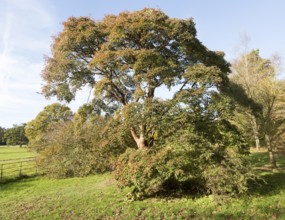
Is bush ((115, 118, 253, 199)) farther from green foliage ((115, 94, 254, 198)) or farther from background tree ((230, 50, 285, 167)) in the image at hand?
background tree ((230, 50, 285, 167))

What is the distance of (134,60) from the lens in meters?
9.71

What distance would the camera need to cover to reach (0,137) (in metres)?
83.8

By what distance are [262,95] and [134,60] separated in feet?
30.0

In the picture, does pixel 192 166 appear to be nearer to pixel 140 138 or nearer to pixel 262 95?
pixel 140 138

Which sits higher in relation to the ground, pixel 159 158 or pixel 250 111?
pixel 250 111

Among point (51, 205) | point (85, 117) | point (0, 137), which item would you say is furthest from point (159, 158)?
point (0, 137)

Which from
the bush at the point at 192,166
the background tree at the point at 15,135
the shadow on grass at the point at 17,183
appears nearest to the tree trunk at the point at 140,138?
the bush at the point at 192,166

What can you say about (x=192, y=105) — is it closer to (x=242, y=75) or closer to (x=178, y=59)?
(x=178, y=59)

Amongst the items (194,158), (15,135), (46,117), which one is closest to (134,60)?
(194,158)

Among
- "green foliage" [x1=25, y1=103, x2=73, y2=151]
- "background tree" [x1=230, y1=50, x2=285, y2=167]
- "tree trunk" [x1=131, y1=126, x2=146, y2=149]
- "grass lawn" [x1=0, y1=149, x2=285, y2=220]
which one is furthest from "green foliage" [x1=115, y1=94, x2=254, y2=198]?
"green foliage" [x1=25, y1=103, x2=73, y2=151]

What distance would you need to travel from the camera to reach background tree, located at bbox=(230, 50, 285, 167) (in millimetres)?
13531

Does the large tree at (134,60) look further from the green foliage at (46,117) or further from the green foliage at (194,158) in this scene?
the green foliage at (46,117)

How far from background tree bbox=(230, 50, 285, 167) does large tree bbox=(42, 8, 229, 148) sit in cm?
419

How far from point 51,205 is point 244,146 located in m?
8.28
